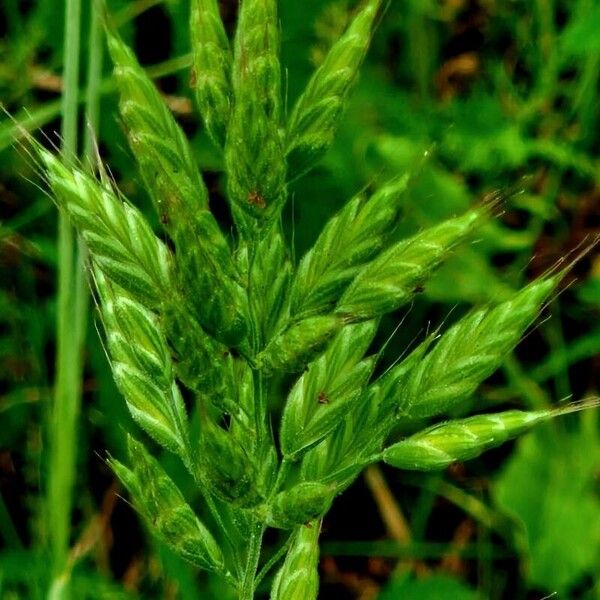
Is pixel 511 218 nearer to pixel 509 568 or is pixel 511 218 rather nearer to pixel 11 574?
pixel 509 568

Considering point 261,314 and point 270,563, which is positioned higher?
point 261,314

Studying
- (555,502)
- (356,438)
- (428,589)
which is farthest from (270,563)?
(555,502)

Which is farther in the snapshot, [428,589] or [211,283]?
[428,589]

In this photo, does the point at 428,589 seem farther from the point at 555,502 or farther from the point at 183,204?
the point at 183,204

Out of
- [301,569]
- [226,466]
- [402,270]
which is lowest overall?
[301,569]

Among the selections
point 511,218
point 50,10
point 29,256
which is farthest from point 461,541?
point 50,10

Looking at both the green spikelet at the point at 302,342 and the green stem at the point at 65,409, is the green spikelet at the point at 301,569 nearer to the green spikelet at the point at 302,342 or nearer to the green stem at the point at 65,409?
the green spikelet at the point at 302,342
